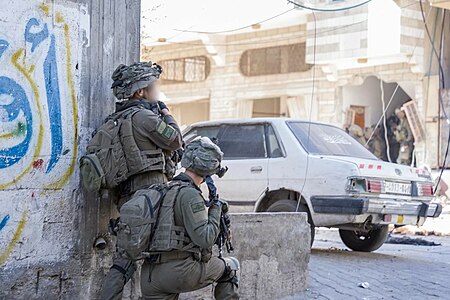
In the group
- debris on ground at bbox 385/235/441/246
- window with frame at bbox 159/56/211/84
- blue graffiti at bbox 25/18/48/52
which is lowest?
debris on ground at bbox 385/235/441/246

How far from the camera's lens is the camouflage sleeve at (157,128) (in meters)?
4.75

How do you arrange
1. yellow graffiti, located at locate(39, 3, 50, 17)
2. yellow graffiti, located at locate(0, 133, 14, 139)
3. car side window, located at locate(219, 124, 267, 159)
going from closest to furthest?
yellow graffiti, located at locate(0, 133, 14, 139)
yellow graffiti, located at locate(39, 3, 50, 17)
car side window, located at locate(219, 124, 267, 159)

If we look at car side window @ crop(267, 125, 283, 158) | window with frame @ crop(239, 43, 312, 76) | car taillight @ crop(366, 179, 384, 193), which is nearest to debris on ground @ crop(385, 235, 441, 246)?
car taillight @ crop(366, 179, 384, 193)

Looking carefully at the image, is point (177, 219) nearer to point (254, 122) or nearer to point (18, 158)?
point (18, 158)

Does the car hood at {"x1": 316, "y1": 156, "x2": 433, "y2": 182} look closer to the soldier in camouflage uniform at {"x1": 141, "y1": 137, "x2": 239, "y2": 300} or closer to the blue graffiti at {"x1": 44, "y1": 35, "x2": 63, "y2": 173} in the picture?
the blue graffiti at {"x1": 44, "y1": 35, "x2": 63, "y2": 173}

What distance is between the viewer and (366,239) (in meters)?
8.83

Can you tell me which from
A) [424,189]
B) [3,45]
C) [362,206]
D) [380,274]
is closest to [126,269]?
[3,45]

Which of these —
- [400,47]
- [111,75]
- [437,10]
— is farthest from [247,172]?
[437,10]

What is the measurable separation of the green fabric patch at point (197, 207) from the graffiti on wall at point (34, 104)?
1369 mm

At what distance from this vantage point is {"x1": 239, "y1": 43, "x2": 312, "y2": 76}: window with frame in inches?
772

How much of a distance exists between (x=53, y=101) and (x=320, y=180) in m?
3.64

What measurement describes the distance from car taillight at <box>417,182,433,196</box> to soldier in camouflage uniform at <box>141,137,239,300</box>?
4.62 meters

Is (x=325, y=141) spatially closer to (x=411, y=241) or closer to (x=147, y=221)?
(x=411, y=241)

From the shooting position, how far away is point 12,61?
4.70m
